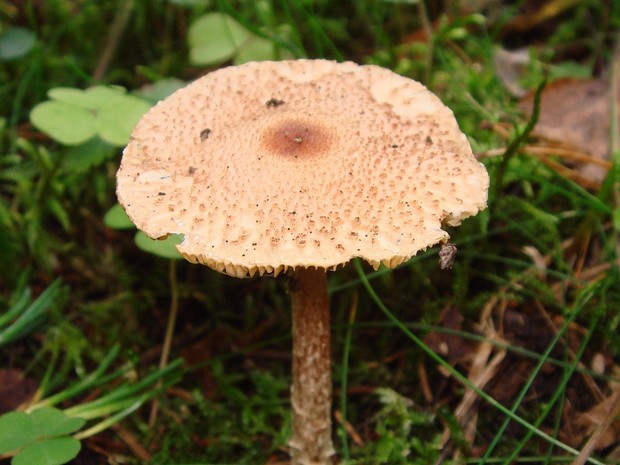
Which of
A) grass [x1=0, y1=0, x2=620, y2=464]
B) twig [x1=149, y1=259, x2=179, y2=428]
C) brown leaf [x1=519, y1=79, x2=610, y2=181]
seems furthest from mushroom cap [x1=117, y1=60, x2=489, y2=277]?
brown leaf [x1=519, y1=79, x2=610, y2=181]

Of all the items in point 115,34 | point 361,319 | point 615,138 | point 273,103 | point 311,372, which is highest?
point 273,103

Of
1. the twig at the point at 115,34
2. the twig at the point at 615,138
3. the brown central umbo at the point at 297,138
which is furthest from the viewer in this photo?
the twig at the point at 115,34

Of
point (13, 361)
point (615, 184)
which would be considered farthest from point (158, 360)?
point (615, 184)

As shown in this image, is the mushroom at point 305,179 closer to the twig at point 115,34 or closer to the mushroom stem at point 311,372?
A: the mushroom stem at point 311,372

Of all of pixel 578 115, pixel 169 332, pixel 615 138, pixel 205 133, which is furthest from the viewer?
pixel 578 115

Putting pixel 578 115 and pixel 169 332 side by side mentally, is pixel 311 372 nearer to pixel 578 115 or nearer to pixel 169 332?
pixel 169 332

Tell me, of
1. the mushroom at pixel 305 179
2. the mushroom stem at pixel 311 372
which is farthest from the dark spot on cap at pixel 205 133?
the mushroom stem at pixel 311 372

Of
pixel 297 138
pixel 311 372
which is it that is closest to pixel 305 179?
pixel 297 138

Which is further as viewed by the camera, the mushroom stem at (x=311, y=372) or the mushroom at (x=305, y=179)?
the mushroom stem at (x=311, y=372)

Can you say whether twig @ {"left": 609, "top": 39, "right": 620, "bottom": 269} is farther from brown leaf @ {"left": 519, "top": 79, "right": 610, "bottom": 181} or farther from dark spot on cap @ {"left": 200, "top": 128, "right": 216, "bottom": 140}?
dark spot on cap @ {"left": 200, "top": 128, "right": 216, "bottom": 140}
